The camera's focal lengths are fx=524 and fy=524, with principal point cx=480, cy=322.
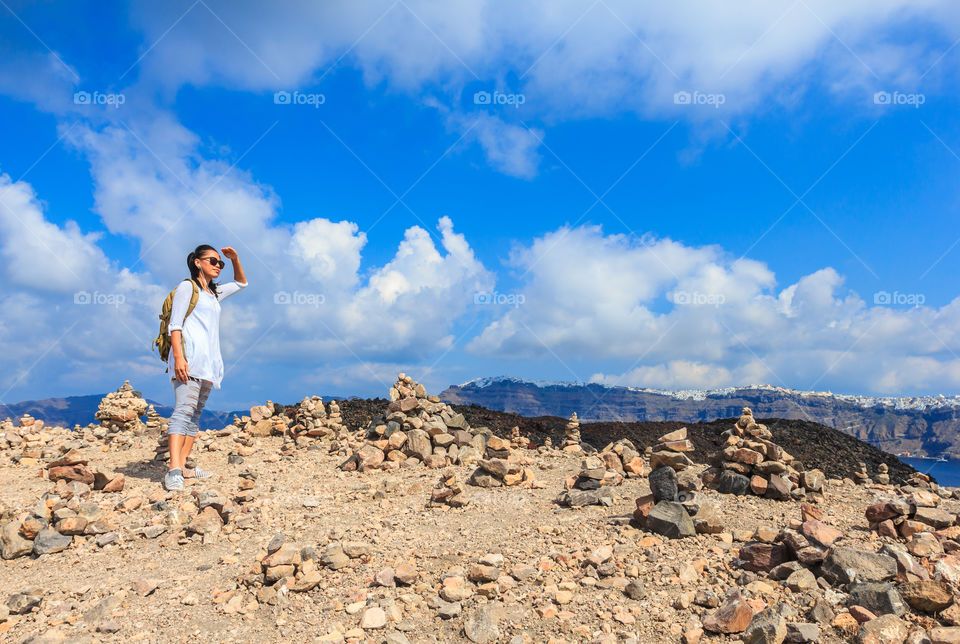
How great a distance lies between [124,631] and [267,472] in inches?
214

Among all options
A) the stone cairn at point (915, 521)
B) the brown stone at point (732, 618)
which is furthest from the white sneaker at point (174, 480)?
the stone cairn at point (915, 521)

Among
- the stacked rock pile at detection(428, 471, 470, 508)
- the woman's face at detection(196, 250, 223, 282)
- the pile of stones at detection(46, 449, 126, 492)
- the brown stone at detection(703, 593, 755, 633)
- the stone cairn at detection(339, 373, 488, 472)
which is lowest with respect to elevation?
the brown stone at detection(703, 593, 755, 633)

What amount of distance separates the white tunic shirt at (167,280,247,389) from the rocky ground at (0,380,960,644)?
188 centimetres

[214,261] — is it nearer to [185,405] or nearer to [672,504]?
[185,405]

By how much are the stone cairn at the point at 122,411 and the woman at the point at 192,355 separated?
737cm

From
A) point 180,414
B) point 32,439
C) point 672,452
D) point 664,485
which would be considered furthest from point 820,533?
point 32,439

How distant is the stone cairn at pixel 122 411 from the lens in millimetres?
15367

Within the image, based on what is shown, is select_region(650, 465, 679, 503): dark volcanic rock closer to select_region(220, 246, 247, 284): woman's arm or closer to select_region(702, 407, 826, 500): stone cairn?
select_region(702, 407, 826, 500): stone cairn

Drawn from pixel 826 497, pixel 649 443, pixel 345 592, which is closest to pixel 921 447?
pixel 649 443

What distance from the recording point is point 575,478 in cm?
808

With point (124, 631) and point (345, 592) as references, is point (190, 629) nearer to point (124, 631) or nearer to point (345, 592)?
point (124, 631)

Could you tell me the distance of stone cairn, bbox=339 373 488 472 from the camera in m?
9.96

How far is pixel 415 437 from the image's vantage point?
10469 millimetres

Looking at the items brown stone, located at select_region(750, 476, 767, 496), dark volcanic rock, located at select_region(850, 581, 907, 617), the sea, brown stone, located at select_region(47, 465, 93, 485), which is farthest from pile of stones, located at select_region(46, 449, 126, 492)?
the sea
